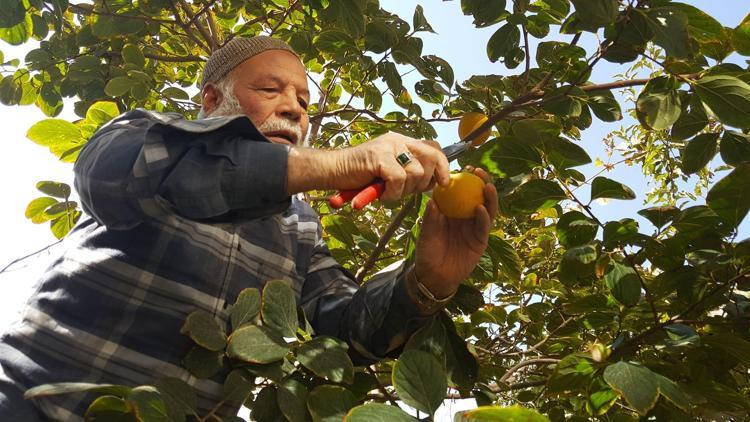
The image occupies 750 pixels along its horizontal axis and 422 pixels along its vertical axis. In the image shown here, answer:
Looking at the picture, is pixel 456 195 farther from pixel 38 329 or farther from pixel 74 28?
pixel 74 28

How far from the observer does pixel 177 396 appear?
1055mm

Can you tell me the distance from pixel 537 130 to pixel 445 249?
386mm

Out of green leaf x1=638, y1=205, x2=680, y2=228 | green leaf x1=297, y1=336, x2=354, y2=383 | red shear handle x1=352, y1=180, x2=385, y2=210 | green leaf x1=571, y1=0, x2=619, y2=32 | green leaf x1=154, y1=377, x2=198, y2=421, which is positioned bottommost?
green leaf x1=154, y1=377, x2=198, y2=421

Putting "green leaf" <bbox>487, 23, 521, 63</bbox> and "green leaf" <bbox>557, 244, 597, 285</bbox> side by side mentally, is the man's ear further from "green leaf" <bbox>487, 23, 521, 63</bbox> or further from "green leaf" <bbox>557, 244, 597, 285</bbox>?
"green leaf" <bbox>557, 244, 597, 285</bbox>

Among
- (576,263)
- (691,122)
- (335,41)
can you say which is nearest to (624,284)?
(576,263)

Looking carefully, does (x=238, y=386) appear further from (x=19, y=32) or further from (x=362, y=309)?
(x=19, y=32)

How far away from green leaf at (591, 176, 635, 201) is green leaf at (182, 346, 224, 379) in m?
0.93

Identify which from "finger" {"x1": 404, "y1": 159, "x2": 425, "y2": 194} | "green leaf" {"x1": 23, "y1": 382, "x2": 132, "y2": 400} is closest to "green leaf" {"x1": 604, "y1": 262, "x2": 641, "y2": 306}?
"finger" {"x1": 404, "y1": 159, "x2": 425, "y2": 194}

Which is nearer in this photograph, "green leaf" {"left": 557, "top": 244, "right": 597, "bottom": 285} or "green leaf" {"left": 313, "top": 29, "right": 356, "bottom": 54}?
"green leaf" {"left": 557, "top": 244, "right": 597, "bottom": 285}

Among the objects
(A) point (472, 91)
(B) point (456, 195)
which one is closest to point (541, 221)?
(A) point (472, 91)

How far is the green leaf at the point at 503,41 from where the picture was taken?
1.67 meters

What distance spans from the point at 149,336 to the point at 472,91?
45.2 inches

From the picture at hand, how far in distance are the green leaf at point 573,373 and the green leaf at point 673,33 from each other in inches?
25.8

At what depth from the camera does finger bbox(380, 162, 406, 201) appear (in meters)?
1.07
